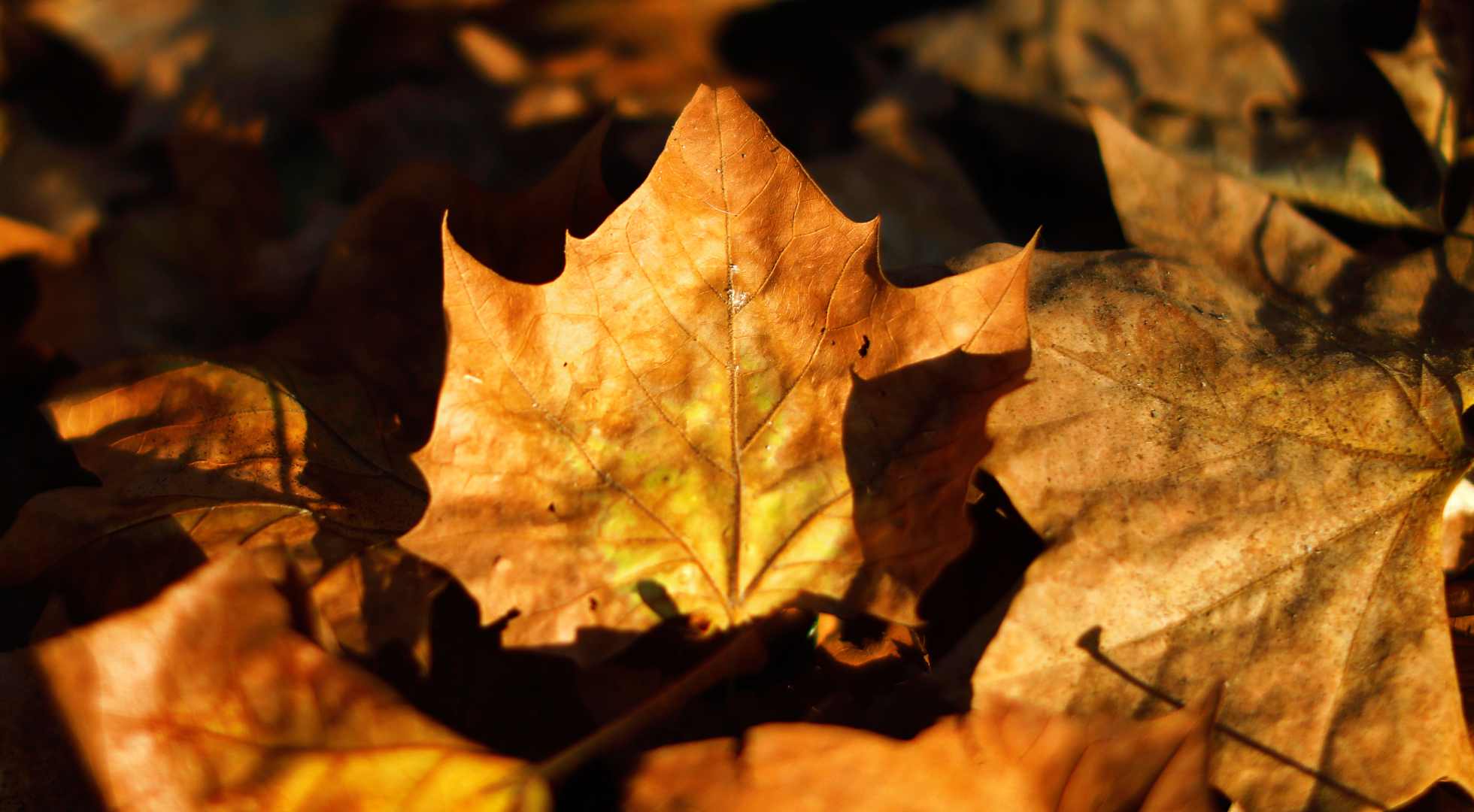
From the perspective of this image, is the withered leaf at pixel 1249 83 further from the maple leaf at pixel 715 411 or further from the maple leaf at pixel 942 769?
the maple leaf at pixel 942 769

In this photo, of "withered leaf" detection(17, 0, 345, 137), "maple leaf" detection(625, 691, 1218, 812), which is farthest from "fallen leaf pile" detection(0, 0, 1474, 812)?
"withered leaf" detection(17, 0, 345, 137)

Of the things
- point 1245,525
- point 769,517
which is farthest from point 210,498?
point 1245,525

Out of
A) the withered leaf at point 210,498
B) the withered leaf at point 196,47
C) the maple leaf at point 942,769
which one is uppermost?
the withered leaf at point 196,47

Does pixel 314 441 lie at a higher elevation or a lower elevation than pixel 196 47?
lower

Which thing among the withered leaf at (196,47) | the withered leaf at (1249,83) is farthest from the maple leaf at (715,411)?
the withered leaf at (196,47)

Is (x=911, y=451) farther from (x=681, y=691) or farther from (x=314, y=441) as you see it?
(x=314, y=441)

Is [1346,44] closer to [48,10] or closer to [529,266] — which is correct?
[529,266]
